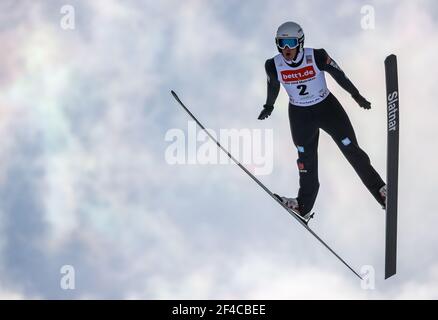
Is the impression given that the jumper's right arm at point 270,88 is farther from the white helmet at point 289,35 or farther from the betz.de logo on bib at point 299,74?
the white helmet at point 289,35

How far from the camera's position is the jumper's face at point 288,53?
47.9 ft

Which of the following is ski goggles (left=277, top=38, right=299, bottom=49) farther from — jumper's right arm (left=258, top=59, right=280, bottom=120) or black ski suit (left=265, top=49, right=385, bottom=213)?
jumper's right arm (left=258, top=59, right=280, bottom=120)

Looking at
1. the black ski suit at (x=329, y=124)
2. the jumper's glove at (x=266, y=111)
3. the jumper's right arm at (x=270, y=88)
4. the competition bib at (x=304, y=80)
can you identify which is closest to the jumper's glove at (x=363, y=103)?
the black ski suit at (x=329, y=124)

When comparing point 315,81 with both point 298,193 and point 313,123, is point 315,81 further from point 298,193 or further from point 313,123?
point 298,193

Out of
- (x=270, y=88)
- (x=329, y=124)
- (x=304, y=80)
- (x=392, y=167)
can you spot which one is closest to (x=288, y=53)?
(x=304, y=80)

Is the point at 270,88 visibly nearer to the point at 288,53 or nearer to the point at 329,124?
the point at 288,53

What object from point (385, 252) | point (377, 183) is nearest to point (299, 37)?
point (377, 183)

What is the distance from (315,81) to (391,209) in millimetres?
2726

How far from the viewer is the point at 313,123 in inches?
599

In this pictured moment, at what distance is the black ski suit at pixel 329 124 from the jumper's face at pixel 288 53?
394 millimetres

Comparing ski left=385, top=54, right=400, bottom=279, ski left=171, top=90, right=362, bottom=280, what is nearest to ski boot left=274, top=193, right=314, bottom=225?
ski left=171, top=90, right=362, bottom=280

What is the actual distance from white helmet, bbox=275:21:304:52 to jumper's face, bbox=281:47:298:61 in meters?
0.07

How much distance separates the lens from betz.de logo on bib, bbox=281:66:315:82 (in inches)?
583

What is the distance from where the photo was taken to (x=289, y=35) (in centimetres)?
1446
